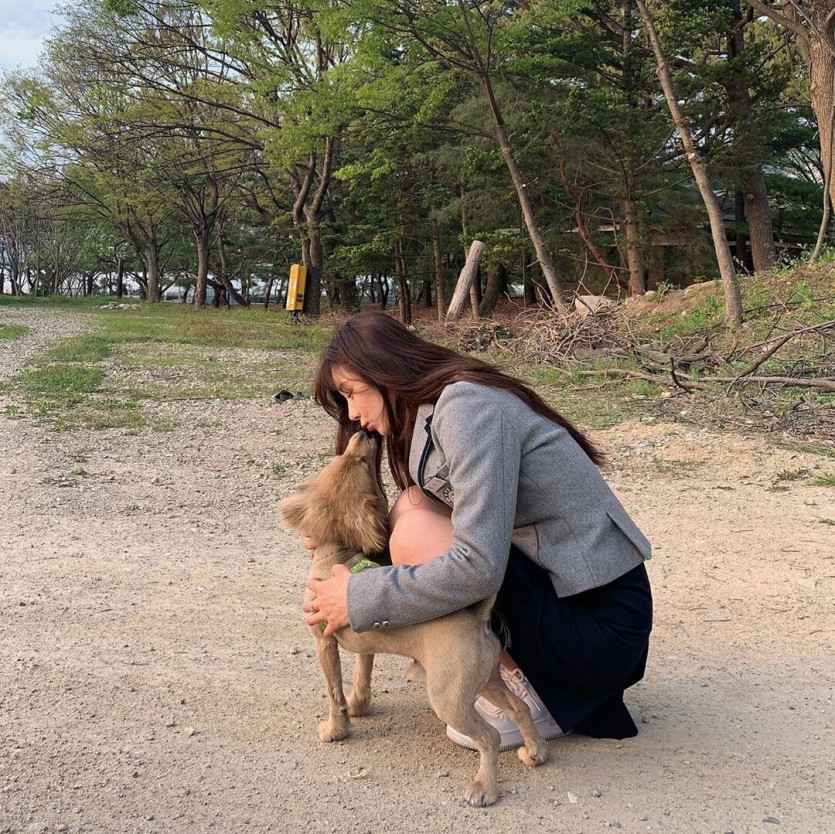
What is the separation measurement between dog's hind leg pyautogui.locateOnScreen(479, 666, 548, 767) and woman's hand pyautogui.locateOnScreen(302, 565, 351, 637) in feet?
1.46

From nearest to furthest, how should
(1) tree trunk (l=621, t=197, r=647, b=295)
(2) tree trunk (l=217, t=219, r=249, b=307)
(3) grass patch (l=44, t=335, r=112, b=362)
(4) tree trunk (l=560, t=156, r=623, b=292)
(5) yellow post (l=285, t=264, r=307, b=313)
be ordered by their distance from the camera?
(3) grass patch (l=44, t=335, r=112, b=362) < (1) tree trunk (l=621, t=197, r=647, b=295) < (4) tree trunk (l=560, t=156, r=623, b=292) < (5) yellow post (l=285, t=264, r=307, b=313) < (2) tree trunk (l=217, t=219, r=249, b=307)

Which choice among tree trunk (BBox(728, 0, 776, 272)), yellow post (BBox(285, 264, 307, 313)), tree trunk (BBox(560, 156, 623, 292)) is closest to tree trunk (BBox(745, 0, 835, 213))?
tree trunk (BBox(728, 0, 776, 272))

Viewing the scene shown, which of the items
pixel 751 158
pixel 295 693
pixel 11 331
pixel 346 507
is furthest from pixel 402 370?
pixel 11 331

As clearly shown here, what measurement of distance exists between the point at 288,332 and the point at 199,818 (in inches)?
775

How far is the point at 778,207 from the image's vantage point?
24766 mm

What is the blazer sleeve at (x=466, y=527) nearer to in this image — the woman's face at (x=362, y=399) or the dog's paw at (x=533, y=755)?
the woman's face at (x=362, y=399)

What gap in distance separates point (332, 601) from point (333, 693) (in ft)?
1.46

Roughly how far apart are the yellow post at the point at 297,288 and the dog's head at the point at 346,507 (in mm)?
23355

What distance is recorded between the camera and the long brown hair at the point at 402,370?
2359 millimetres

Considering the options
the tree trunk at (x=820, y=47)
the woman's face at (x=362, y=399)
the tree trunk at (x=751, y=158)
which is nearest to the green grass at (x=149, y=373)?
the woman's face at (x=362, y=399)

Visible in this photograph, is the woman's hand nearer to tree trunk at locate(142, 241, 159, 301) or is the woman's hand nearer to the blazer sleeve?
the blazer sleeve

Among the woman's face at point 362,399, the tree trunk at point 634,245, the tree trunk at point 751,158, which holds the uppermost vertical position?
the tree trunk at point 751,158

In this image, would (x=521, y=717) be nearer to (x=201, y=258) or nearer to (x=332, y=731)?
(x=332, y=731)

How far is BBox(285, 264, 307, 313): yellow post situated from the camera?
25422 mm
